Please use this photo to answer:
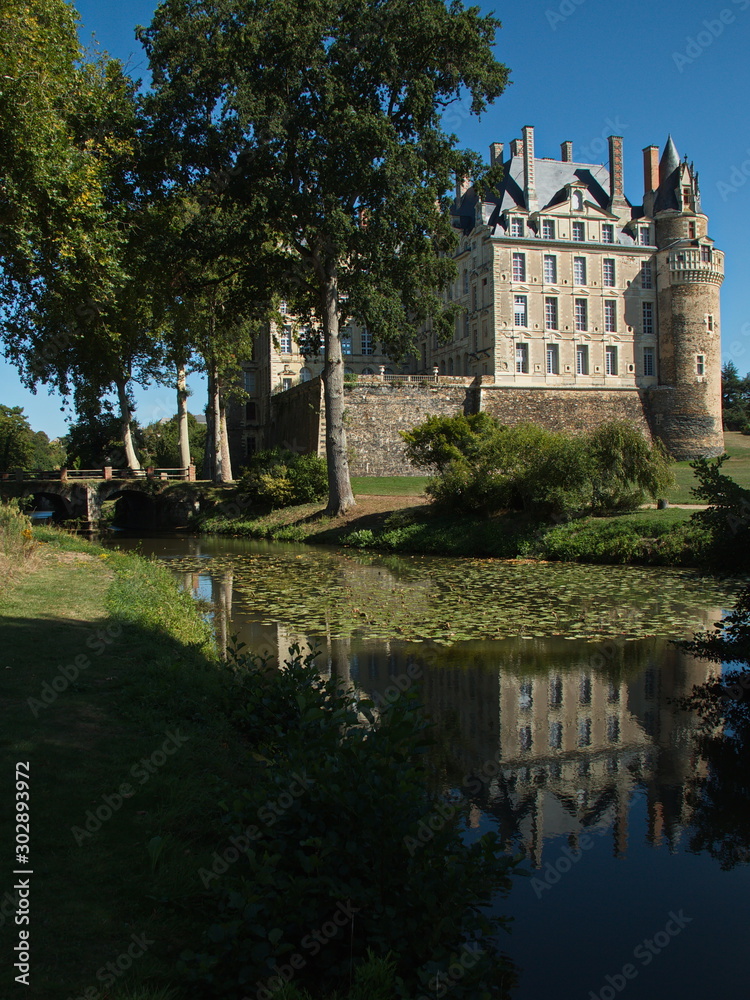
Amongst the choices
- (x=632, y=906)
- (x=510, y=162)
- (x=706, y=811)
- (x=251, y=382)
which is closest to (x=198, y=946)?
(x=632, y=906)

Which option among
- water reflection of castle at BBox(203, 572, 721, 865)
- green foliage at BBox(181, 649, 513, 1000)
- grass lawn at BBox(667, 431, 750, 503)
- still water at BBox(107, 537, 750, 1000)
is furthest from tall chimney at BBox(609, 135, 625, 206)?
green foliage at BBox(181, 649, 513, 1000)

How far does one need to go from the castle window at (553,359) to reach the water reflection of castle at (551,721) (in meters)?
45.9

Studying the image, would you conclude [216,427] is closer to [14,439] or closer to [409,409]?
[409,409]

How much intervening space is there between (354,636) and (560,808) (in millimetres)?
6413

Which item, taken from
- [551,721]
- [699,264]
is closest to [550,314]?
[699,264]

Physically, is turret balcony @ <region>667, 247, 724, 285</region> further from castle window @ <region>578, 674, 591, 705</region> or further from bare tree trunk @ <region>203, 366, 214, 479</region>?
castle window @ <region>578, 674, 591, 705</region>

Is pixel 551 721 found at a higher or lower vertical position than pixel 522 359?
lower

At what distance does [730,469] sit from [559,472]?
2299 centimetres

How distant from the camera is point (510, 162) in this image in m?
56.6

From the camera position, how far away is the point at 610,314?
56781 mm

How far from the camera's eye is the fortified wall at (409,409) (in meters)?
46.7

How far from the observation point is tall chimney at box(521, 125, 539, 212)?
55.3 m

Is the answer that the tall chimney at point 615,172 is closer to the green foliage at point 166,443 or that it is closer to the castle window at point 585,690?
the green foliage at point 166,443

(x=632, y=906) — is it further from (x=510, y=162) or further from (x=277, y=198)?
(x=510, y=162)
